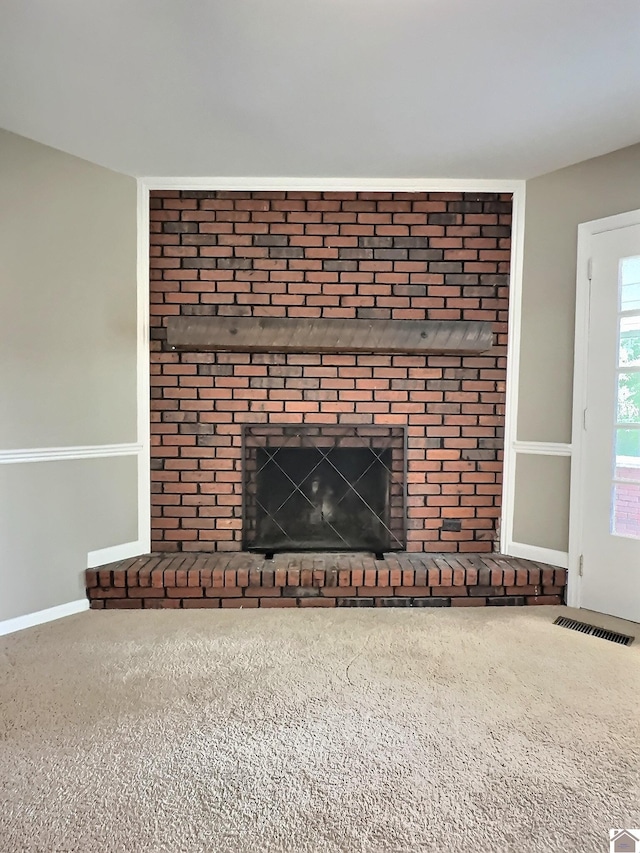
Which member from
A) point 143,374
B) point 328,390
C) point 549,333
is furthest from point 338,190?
point 143,374

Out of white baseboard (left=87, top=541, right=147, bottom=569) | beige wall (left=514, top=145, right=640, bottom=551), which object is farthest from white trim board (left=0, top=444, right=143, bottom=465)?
beige wall (left=514, top=145, right=640, bottom=551)

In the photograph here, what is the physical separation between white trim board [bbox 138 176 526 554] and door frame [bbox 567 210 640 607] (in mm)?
323

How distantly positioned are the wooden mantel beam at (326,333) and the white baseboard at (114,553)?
1199 mm

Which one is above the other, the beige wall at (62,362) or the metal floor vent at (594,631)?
the beige wall at (62,362)

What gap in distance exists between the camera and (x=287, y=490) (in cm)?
289

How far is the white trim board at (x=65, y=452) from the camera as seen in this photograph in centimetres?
235

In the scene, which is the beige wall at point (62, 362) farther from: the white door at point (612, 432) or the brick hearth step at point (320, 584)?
the white door at point (612, 432)

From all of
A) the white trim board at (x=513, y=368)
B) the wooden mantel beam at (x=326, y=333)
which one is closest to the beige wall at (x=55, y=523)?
the wooden mantel beam at (x=326, y=333)

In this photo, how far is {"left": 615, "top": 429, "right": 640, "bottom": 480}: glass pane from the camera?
2.40 meters

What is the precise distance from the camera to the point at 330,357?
9.45ft

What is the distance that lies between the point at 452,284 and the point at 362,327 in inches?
27.0

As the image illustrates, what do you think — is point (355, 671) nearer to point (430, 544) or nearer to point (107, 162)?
point (430, 544)

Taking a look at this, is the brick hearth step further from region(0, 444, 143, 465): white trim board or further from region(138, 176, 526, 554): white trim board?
region(0, 444, 143, 465): white trim board

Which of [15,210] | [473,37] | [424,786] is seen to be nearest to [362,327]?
[473,37]
